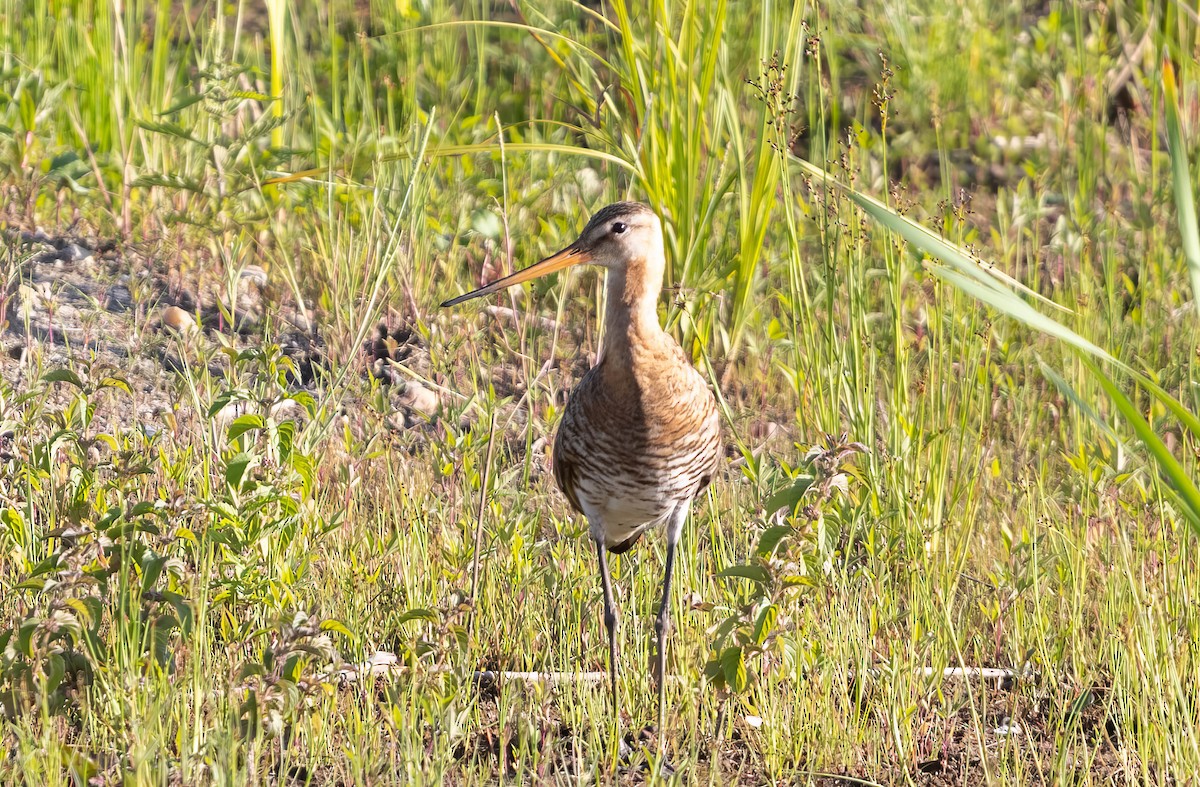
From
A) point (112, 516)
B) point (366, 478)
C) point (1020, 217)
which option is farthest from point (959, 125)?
point (112, 516)

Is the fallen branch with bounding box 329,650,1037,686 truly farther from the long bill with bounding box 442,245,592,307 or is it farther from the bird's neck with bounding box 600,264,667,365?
the long bill with bounding box 442,245,592,307

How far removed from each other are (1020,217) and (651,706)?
275 centimetres

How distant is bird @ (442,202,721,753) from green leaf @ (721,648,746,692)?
1.65 ft

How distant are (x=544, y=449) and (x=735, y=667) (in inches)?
76.0

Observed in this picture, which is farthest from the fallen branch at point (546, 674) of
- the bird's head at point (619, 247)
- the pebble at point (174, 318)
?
the pebble at point (174, 318)

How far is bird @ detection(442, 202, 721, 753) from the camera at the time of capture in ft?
12.4

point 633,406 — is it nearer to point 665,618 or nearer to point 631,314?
point 631,314

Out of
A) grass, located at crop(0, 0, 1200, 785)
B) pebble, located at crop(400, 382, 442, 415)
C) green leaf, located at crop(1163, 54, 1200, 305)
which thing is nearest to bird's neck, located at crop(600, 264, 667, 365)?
grass, located at crop(0, 0, 1200, 785)

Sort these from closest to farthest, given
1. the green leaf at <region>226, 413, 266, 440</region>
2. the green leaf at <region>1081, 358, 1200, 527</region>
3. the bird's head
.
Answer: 1. the green leaf at <region>1081, 358, 1200, 527</region>
2. the green leaf at <region>226, 413, 266, 440</region>
3. the bird's head

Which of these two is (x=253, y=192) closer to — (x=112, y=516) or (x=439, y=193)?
(x=439, y=193)

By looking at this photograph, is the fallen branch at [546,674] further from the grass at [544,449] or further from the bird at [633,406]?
the bird at [633,406]

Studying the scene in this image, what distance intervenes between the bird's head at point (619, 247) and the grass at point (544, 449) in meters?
0.18

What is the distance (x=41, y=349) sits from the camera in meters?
4.40

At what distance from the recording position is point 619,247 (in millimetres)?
3760
